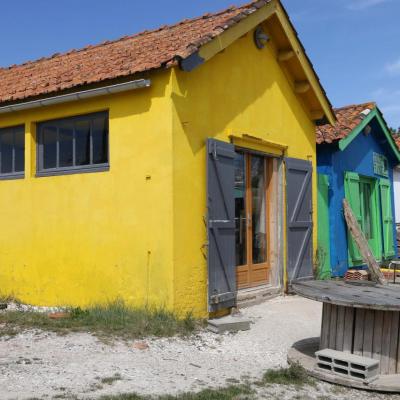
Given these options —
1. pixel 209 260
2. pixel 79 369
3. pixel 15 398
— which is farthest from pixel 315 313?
pixel 15 398

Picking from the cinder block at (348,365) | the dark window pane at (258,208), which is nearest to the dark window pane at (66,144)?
the dark window pane at (258,208)

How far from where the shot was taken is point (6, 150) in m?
8.79

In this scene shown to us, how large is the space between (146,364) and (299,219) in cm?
515

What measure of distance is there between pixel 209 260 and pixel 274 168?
2830mm

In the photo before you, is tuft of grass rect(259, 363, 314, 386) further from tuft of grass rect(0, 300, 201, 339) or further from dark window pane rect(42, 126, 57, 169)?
dark window pane rect(42, 126, 57, 169)

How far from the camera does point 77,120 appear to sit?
7832 mm

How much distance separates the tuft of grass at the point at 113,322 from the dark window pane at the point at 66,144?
2.22 metres

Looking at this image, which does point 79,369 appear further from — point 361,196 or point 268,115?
point 361,196

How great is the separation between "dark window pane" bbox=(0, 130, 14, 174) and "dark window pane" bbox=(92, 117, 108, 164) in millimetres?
1835

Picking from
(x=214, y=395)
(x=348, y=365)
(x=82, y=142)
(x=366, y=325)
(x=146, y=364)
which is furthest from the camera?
(x=82, y=142)

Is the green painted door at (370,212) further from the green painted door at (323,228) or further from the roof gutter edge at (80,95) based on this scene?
the roof gutter edge at (80,95)

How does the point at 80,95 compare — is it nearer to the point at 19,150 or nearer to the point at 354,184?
the point at 19,150

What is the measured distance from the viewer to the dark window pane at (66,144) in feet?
26.0

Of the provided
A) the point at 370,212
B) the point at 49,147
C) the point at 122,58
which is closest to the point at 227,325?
the point at 49,147
